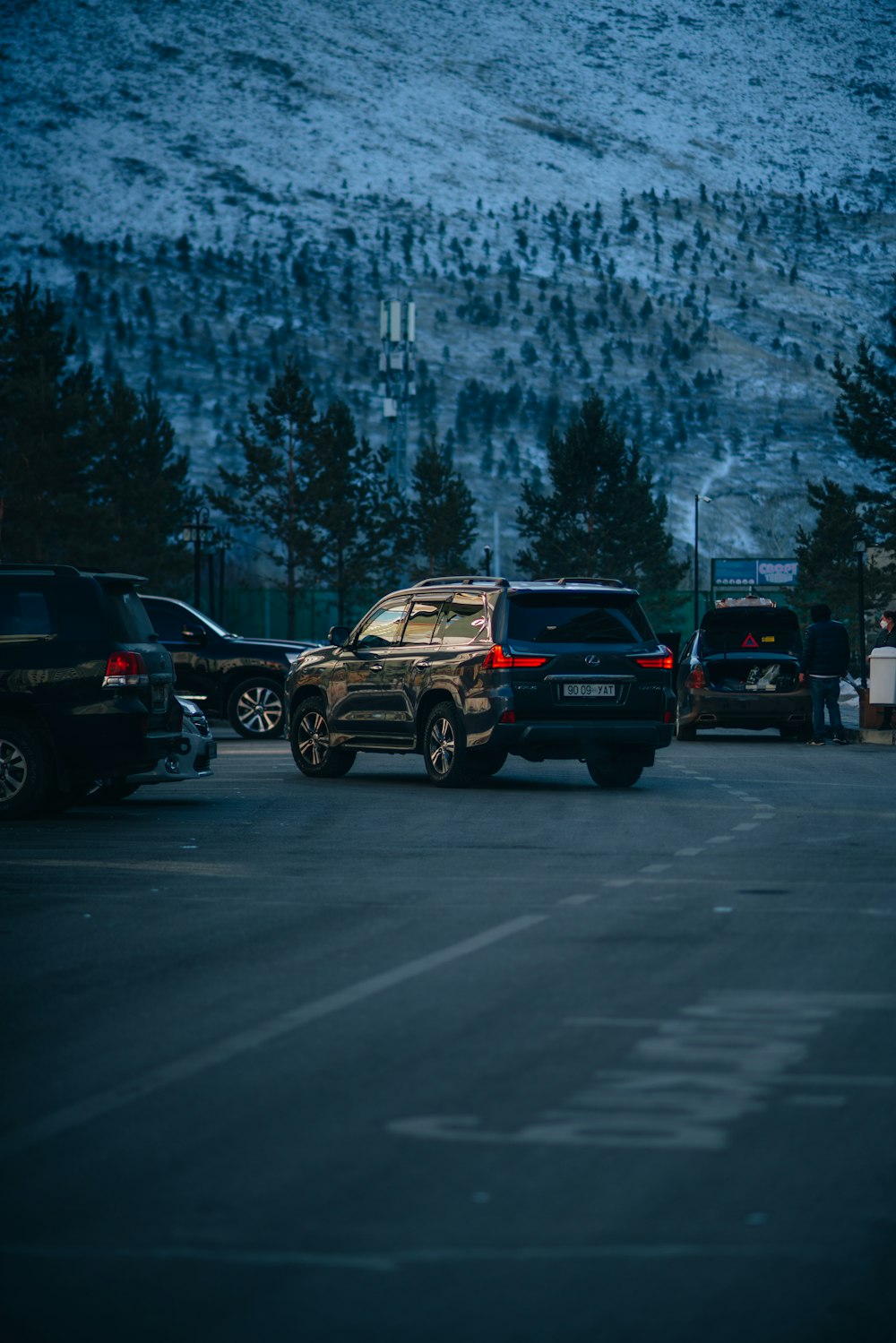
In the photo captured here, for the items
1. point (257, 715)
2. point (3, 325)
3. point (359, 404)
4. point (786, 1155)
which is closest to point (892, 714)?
point (257, 715)

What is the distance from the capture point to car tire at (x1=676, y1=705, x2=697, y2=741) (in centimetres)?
3022

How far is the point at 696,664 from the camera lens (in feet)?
97.0

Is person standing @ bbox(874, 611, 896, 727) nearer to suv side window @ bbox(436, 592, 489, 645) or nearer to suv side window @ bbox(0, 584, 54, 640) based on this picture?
suv side window @ bbox(436, 592, 489, 645)

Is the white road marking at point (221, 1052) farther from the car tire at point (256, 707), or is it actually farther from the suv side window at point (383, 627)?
the car tire at point (256, 707)

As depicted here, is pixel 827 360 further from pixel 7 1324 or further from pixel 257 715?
pixel 7 1324

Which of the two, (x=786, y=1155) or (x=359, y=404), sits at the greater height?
(x=359, y=404)

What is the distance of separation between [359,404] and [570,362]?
26.1 metres

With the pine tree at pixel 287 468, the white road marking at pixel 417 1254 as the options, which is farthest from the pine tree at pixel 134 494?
the white road marking at pixel 417 1254

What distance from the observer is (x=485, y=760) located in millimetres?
19641

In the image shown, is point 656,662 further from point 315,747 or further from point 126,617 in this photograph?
point 126,617

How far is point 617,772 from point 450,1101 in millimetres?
14126

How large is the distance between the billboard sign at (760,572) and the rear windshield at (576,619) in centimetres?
8273

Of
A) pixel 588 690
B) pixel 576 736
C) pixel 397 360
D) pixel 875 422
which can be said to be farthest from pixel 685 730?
pixel 397 360

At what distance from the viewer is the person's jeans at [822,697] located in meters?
28.6
